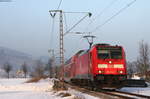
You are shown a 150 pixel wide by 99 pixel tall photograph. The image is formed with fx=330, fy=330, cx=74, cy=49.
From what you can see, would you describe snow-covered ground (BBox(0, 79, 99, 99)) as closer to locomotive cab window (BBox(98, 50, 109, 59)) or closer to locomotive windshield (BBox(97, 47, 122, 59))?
locomotive cab window (BBox(98, 50, 109, 59))

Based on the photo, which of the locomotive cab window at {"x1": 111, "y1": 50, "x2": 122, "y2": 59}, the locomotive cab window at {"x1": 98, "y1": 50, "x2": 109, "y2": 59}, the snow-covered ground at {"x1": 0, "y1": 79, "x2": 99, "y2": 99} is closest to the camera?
the snow-covered ground at {"x1": 0, "y1": 79, "x2": 99, "y2": 99}

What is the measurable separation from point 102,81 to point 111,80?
0.70m

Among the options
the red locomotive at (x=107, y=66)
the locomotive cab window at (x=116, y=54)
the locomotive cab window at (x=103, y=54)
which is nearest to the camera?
→ the red locomotive at (x=107, y=66)

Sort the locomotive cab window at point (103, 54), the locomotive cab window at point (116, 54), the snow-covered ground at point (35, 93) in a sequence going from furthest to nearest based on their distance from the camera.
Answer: the locomotive cab window at point (116, 54), the locomotive cab window at point (103, 54), the snow-covered ground at point (35, 93)

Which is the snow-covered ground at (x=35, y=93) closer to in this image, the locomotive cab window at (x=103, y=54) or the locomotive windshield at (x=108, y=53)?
the locomotive cab window at (x=103, y=54)

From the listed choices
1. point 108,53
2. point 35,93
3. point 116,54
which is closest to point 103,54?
point 108,53

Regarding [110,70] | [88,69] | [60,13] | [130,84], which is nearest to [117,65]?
[110,70]

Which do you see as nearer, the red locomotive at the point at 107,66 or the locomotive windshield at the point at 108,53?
the red locomotive at the point at 107,66

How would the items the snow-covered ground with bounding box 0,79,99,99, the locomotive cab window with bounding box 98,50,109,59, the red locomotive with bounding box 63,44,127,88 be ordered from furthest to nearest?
the locomotive cab window with bounding box 98,50,109,59, the red locomotive with bounding box 63,44,127,88, the snow-covered ground with bounding box 0,79,99,99

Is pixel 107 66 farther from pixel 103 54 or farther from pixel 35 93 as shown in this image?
pixel 35 93

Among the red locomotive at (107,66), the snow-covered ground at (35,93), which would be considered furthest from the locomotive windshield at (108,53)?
the snow-covered ground at (35,93)

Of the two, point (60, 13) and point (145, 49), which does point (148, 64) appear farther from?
point (60, 13)

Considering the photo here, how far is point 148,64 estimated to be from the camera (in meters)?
55.0

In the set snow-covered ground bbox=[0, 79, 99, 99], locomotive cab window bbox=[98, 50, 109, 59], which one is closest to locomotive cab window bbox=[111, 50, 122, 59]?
locomotive cab window bbox=[98, 50, 109, 59]
